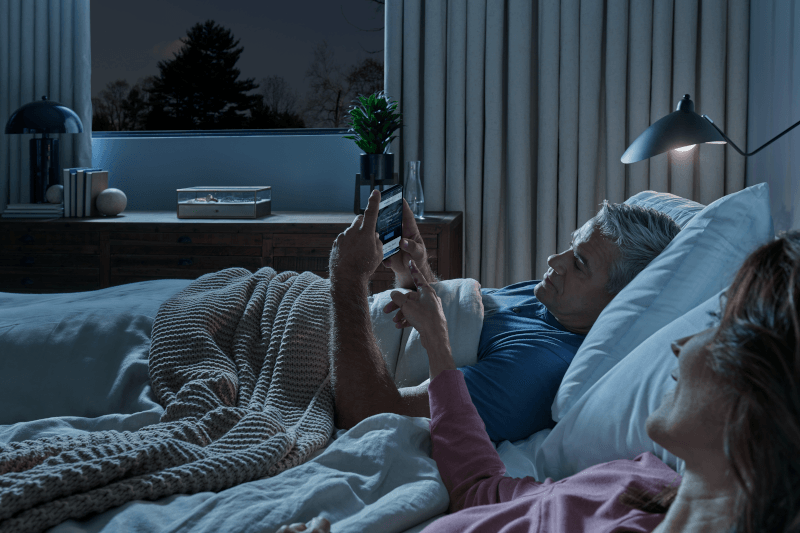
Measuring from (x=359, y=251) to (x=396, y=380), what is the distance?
290 millimetres

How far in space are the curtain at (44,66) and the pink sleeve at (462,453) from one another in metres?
2.67

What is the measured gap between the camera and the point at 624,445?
0.89 meters

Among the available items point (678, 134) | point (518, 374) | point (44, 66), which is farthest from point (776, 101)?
point (44, 66)

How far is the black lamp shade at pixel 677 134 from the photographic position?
1.57 metres

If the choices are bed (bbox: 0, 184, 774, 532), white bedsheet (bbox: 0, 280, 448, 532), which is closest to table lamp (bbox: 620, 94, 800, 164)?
bed (bbox: 0, 184, 774, 532)

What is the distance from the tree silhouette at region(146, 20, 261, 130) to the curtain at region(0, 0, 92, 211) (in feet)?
1.11

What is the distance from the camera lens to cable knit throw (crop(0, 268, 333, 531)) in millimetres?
795

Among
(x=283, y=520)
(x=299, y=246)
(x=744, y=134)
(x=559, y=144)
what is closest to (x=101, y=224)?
(x=299, y=246)

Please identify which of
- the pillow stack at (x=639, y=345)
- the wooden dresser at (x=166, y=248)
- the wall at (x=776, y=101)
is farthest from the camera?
the wooden dresser at (x=166, y=248)

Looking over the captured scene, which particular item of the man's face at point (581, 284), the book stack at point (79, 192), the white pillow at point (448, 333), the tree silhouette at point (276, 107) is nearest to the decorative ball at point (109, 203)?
the book stack at point (79, 192)

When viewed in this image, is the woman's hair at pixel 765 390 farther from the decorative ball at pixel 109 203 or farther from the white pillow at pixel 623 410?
the decorative ball at pixel 109 203

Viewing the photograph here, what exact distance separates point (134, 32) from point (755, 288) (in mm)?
3428

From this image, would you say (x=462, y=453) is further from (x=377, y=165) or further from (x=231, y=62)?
(x=231, y=62)

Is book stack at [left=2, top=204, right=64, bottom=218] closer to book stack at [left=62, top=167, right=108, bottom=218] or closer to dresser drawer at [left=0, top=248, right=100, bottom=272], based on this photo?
book stack at [left=62, top=167, right=108, bottom=218]
